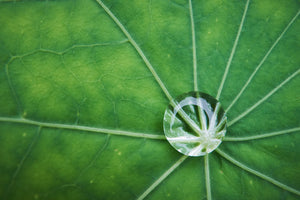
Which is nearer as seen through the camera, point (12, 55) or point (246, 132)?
point (12, 55)

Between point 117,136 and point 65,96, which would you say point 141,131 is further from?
point 65,96

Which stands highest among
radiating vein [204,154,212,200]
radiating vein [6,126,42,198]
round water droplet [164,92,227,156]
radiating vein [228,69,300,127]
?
radiating vein [228,69,300,127]

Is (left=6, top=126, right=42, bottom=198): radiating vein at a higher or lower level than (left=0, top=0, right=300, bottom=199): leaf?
lower

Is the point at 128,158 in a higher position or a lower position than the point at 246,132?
lower

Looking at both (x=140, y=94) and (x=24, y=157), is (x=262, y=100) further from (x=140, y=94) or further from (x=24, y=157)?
(x=24, y=157)

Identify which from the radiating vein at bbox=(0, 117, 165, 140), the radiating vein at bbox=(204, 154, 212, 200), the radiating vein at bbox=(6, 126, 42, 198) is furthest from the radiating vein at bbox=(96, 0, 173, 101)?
the radiating vein at bbox=(6, 126, 42, 198)

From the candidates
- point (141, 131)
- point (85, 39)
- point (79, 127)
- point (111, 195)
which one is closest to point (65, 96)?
point (79, 127)

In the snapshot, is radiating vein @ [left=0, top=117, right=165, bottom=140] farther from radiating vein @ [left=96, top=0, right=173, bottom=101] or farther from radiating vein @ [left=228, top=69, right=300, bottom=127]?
radiating vein @ [left=228, top=69, right=300, bottom=127]

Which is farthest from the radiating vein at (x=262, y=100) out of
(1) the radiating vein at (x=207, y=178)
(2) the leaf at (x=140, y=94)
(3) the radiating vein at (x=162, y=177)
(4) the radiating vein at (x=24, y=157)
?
(4) the radiating vein at (x=24, y=157)
